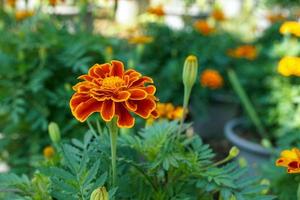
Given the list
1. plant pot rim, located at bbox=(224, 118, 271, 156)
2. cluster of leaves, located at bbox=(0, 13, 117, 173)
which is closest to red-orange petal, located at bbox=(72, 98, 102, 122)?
cluster of leaves, located at bbox=(0, 13, 117, 173)

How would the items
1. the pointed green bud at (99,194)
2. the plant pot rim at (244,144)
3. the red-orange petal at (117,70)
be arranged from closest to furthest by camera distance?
the pointed green bud at (99,194) < the red-orange petal at (117,70) < the plant pot rim at (244,144)

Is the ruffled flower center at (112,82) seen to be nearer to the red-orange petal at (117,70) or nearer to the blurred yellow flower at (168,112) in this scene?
the red-orange petal at (117,70)

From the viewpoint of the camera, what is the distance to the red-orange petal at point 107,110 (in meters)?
0.51

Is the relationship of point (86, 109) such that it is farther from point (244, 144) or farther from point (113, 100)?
point (244, 144)

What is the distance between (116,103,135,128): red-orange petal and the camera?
1.71 feet

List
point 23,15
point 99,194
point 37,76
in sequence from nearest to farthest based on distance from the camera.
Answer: point 99,194 → point 37,76 → point 23,15

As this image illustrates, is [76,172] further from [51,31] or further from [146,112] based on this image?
[51,31]

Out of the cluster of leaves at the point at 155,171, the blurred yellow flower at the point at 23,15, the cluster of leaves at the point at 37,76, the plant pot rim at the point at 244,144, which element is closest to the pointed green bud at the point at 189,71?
the cluster of leaves at the point at 155,171

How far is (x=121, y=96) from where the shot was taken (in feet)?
1.69

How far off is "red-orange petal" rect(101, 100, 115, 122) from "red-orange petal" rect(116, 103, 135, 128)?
0.01 meters

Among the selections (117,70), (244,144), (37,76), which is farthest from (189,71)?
(244,144)

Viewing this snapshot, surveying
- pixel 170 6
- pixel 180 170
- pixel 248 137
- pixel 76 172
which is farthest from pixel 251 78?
pixel 170 6

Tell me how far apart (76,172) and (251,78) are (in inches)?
53.6

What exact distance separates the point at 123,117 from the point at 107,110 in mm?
25
